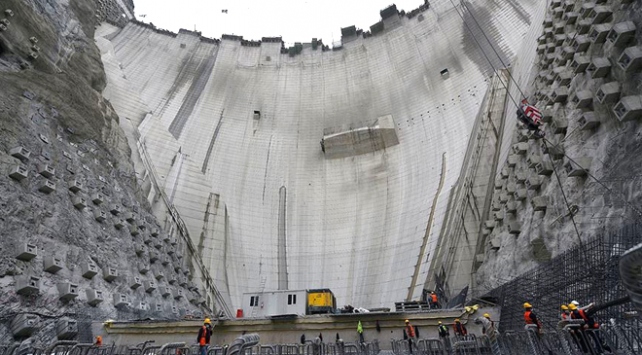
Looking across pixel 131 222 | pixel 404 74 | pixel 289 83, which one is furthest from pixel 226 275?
pixel 404 74

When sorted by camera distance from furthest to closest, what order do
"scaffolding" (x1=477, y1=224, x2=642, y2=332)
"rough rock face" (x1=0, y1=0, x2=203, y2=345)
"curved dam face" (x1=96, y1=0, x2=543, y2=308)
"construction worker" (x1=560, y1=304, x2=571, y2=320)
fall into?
"curved dam face" (x1=96, y1=0, x2=543, y2=308) < "rough rock face" (x1=0, y1=0, x2=203, y2=345) < "scaffolding" (x1=477, y1=224, x2=642, y2=332) < "construction worker" (x1=560, y1=304, x2=571, y2=320)

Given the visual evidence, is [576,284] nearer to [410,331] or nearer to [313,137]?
[410,331]

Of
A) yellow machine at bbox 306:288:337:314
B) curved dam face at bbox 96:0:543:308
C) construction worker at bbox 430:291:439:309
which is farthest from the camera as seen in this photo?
curved dam face at bbox 96:0:543:308

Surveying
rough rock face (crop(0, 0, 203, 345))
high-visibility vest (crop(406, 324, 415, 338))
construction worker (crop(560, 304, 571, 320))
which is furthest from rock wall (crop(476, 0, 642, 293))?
rough rock face (crop(0, 0, 203, 345))

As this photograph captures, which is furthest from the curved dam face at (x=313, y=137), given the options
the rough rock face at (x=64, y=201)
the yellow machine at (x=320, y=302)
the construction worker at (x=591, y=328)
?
the construction worker at (x=591, y=328)

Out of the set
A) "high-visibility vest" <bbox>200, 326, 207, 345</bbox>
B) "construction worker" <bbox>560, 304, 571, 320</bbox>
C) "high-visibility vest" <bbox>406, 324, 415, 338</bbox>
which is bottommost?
"construction worker" <bbox>560, 304, 571, 320</bbox>

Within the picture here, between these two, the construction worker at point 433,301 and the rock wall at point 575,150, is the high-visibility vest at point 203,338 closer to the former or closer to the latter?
the construction worker at point 433,301

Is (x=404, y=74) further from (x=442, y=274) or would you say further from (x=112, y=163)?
(x=112, y=163)

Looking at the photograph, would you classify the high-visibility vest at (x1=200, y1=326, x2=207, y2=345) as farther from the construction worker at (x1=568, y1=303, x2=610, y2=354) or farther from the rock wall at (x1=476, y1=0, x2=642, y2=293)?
the rock wall at (x1=476, y1=0, x2=642, y2=293)
